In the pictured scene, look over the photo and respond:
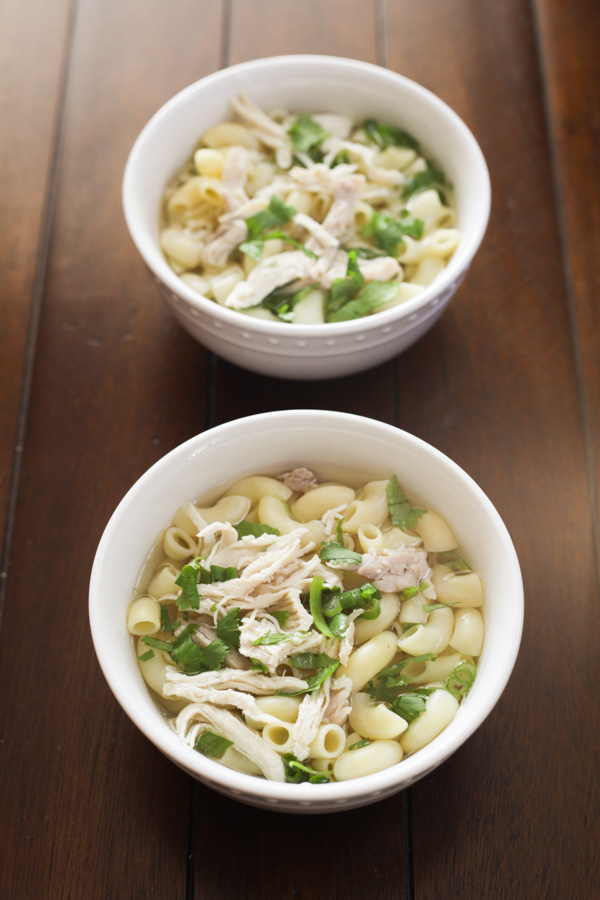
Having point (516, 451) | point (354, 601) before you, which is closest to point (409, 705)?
point (354, 601)

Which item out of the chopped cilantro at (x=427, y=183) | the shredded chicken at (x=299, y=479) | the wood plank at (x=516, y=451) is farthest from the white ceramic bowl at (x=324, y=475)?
the chopped cilantro at (x=427, y=183)

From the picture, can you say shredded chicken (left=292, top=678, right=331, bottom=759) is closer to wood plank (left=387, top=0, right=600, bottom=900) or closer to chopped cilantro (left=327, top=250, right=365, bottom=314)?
wood plank (left=387, top=0, right=600, bottom=900)

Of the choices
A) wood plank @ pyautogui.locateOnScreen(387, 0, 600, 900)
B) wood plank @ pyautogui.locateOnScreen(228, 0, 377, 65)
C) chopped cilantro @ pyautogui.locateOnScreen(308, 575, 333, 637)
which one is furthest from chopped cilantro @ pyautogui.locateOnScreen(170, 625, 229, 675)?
wood plank @ pyautogui.locateOnScreen(228, 0, 377, 65)

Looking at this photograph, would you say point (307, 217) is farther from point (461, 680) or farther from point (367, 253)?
point (461, 680)

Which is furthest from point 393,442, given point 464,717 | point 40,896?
point 40,896

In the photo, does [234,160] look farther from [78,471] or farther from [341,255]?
[78,471]
